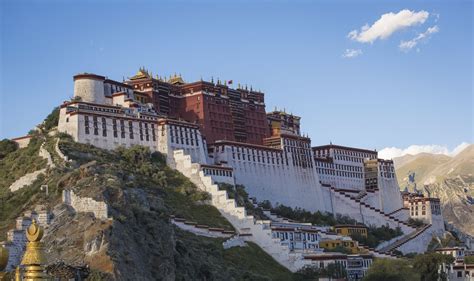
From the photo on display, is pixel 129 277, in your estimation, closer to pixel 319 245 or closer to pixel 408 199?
pixel 319 245

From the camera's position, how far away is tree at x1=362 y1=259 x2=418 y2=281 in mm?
59312

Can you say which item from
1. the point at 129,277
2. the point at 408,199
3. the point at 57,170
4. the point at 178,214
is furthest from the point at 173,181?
the point at 408,199

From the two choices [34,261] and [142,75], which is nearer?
[34,261]

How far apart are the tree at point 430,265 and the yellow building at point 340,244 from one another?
5260 mm

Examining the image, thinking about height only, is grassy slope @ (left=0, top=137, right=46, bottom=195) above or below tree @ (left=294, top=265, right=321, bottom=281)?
above

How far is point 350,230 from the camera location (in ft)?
240

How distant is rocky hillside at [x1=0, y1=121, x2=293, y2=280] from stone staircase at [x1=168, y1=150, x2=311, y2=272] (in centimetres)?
63

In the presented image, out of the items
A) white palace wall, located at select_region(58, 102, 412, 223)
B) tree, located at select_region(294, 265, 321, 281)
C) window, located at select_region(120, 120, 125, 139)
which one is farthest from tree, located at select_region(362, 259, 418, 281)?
window, located at select_region(120, 120, 125, 139)

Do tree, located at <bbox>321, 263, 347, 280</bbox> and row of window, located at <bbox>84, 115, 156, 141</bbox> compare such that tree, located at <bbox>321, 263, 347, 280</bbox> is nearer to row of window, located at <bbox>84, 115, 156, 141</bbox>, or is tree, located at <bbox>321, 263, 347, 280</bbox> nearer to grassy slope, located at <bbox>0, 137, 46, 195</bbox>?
row of window, located at <bbox>84, 115, 156, 141</bbox>

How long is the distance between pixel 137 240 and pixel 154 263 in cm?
135

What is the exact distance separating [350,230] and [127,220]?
35.3 metres

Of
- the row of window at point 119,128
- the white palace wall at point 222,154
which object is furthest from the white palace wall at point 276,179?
the row of window at point 119,128

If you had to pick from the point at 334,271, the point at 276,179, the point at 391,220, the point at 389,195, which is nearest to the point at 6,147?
the point at 276,179

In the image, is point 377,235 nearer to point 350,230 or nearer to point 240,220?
point 350,230
